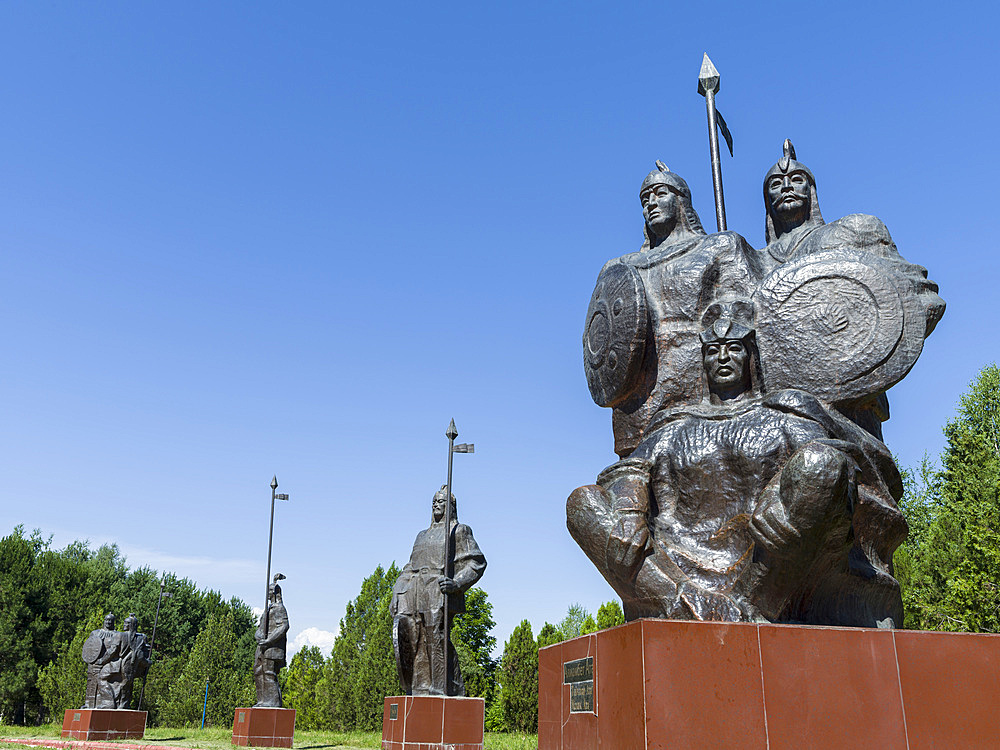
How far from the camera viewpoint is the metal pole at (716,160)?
6.15 metres

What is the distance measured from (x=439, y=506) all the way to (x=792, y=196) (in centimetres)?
816

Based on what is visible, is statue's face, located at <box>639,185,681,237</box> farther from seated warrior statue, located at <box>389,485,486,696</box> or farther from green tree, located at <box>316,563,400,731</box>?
green tree, located at <box>316,563,400,731</box>

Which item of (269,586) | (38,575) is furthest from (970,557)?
(38,575)

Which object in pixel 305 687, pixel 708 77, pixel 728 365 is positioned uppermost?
pixel 708 77

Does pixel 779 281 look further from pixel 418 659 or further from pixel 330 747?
pixel 330 747

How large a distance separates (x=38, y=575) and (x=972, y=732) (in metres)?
35.3

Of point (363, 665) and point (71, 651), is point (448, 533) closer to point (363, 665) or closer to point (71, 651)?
point (363, 665)

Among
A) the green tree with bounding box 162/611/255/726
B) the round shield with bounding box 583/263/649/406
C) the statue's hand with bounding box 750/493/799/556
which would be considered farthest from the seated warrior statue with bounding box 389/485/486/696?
the green tree with bounding box 162/611/255/726

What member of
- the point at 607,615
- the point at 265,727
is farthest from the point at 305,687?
the point at 265,727

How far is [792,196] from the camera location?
553 centimetres

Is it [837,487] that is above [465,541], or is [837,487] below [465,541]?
below

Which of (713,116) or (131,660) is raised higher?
(713,116)

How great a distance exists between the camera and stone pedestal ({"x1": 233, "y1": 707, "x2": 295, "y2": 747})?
1526cm

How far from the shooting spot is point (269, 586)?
Result: 55.8 feet
